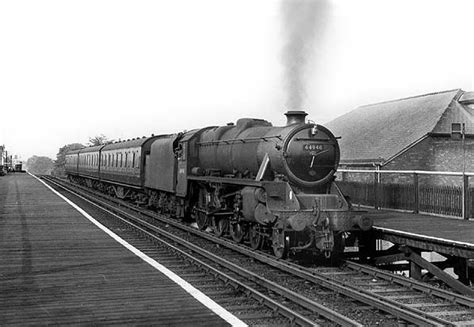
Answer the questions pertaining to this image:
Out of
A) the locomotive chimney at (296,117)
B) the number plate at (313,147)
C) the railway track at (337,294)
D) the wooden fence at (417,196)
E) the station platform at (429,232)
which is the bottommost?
the railway track at (337,294)

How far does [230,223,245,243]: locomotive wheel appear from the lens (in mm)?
11867

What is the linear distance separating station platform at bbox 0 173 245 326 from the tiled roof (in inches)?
735

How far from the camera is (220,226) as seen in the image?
13.2 meters

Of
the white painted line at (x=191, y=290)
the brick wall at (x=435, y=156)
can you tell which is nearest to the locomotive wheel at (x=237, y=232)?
the white painted line at (x=191, y=290)

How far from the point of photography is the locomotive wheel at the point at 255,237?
35.7ft

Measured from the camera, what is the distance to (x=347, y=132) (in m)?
34.1

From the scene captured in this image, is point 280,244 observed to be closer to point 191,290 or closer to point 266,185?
point 266,185

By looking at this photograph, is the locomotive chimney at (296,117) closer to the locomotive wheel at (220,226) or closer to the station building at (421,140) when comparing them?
the locomotive wheel at (220,226)

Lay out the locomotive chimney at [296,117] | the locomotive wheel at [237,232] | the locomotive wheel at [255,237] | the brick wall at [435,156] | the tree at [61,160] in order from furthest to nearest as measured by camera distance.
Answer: the tree at [61,160] < the brick wall at [435,156] < the locomotive wheel at [237,232] < the locomotive wheel at [255,237] < the locomotive chimney at [296,117]

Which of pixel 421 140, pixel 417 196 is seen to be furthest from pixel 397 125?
pixel 417 196

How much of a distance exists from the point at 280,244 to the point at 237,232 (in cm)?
255

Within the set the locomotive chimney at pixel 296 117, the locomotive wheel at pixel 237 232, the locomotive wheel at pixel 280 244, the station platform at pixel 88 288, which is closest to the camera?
the station platform at pixel 88 288

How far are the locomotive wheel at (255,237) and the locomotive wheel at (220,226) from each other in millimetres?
1657

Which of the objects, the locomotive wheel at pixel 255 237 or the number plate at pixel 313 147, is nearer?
the number plate at pixel 313 147
